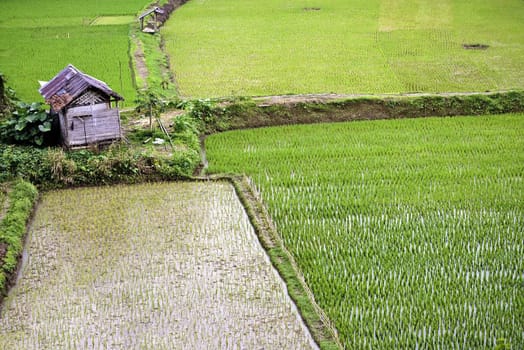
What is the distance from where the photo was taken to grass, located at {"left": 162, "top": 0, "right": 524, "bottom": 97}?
14.2m

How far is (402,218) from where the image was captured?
925cm

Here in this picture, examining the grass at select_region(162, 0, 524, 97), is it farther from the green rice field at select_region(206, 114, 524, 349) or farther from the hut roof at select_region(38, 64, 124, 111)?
the hut roof at select_region(38, 64, 124, 111)

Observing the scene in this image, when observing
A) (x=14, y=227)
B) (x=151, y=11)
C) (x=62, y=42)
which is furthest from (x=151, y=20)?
(x=14, y=227)

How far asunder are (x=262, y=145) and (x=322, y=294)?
14.2 feet

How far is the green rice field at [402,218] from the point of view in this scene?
7273mm

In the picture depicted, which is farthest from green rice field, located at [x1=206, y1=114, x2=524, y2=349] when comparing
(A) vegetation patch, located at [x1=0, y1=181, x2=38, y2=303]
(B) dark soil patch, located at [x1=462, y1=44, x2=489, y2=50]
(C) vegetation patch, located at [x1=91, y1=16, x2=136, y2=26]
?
(C) vegetation patch, located at [x1=91, y1=16, x2=136, y2=26]

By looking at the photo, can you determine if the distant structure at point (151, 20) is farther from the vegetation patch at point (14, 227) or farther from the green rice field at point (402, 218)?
the vegetation patch at point (14, 227)

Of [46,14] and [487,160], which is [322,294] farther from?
[46,14]

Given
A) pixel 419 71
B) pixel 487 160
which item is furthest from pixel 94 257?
pixel 419 71

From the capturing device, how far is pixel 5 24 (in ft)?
62.3

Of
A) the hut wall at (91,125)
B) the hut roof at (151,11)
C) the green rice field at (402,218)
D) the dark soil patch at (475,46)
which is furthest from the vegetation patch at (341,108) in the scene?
the hut roof at (151,11)

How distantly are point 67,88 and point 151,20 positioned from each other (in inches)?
349

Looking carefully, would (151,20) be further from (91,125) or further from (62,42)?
(91,125)

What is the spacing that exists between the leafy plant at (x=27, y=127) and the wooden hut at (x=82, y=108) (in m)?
0.24
